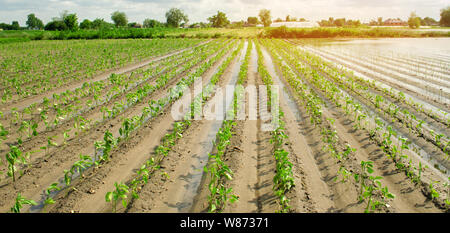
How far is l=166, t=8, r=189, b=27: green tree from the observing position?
97500 mm

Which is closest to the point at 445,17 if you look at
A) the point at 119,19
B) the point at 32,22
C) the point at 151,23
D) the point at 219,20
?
the point at 219,20

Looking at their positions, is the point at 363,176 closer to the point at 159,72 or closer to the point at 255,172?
the point at 255,172

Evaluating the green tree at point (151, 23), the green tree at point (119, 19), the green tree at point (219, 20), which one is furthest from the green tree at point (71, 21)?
the green tree at point (219, 20)

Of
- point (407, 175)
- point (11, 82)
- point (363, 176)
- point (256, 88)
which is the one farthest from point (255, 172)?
point (11, 82)

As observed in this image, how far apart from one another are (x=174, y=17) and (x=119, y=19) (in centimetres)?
1818

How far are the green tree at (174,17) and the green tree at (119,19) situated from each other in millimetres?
14339

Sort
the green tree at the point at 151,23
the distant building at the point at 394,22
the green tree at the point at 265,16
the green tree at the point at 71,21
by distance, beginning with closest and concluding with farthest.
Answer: the green tree at the point at 71,21, the distant building at the point at 394,22, the green tree at the point at 151,23, the green tree at the point at 265,16

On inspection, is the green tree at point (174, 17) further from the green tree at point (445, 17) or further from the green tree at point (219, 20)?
the green tree at point (445, 17)

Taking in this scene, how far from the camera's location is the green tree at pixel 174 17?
97500 mm

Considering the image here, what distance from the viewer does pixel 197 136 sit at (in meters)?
6.43

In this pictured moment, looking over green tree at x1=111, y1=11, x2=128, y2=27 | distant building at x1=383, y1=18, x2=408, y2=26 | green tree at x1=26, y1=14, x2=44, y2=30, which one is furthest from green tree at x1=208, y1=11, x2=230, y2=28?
green tree at x1=26, y1=14, x2=44, y2=30

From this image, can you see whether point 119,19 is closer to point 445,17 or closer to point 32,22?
point 32,22

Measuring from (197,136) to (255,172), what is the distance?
197 cm

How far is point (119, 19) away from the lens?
98.7 meters
